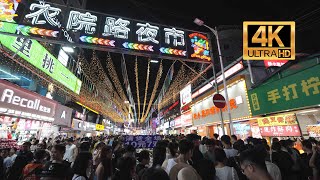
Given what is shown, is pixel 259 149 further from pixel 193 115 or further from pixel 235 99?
pixel 193 115

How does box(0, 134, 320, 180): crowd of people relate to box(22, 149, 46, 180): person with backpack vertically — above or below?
above

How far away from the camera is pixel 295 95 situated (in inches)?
361

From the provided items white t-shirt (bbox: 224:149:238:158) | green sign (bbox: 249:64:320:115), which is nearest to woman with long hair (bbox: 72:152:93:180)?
white t-shirt (bbox: 224:149:238:158)

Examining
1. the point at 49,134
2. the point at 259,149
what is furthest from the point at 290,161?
the point at 49,134

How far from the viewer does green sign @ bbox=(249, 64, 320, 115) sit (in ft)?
26.9

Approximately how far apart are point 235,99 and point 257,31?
625 centimetres

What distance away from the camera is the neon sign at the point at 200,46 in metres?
10.2

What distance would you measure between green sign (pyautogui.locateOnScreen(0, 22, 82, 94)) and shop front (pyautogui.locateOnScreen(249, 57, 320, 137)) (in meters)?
12.8

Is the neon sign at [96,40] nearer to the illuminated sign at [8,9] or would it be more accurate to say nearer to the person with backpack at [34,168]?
the illuminated sign at [8,9]

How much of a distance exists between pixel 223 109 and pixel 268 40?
7969mm

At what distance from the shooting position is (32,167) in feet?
14.2

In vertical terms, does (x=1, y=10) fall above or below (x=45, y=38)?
above

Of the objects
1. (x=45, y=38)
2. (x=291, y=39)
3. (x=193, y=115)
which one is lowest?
(x=193, y=115)

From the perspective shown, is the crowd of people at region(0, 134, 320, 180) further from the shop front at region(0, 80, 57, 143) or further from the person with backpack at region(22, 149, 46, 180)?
the shop front at region(0, 80, 57, 143)
